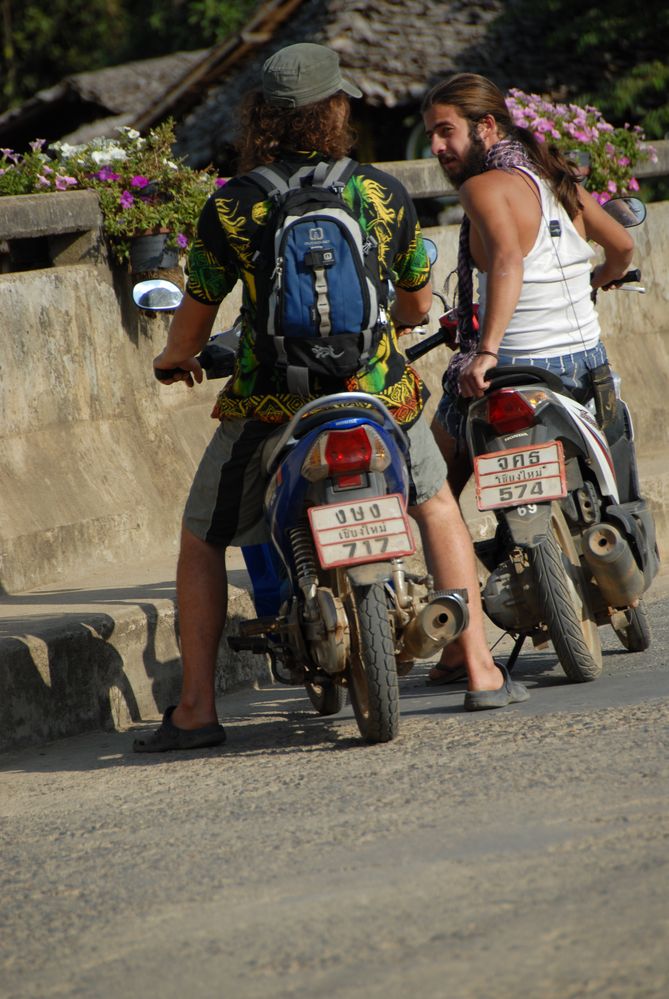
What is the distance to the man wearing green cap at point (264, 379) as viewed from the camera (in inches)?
175

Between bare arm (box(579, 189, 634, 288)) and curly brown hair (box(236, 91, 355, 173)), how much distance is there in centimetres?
119

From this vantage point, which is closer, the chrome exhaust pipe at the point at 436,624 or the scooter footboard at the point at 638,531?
the chrome exhaust pipe at the point at 436,624

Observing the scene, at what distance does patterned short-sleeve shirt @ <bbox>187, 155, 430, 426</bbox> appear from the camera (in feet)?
14.5

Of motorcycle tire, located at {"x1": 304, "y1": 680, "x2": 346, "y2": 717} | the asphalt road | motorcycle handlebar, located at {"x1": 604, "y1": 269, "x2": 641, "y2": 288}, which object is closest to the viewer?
the asphalt road

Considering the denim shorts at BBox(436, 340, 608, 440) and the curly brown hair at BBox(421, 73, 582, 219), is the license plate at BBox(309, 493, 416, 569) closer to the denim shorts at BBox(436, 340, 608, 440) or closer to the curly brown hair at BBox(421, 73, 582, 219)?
the denim shorts at BBox(436, 340, 608, 440)

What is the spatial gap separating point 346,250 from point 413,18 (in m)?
20.1

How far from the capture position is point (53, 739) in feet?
17.0

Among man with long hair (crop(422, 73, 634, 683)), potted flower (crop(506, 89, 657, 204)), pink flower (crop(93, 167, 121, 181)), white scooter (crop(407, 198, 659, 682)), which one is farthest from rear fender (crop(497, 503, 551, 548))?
potted flower (crop(506, 89, 657, 204))

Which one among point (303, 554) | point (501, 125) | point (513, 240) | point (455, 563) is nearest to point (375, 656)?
point (303, 554)

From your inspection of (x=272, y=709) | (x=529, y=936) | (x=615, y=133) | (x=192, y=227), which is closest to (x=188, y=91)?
(x=615, y=133)

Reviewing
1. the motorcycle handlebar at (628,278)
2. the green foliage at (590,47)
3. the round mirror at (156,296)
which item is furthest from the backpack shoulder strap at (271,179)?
the green foliage at (590,47)

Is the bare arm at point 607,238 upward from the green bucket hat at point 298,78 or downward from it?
downward

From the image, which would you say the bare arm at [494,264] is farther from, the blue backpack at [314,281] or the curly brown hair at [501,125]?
the blue backpack at [314,281]

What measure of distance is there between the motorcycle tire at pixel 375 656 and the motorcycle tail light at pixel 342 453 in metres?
0.32
